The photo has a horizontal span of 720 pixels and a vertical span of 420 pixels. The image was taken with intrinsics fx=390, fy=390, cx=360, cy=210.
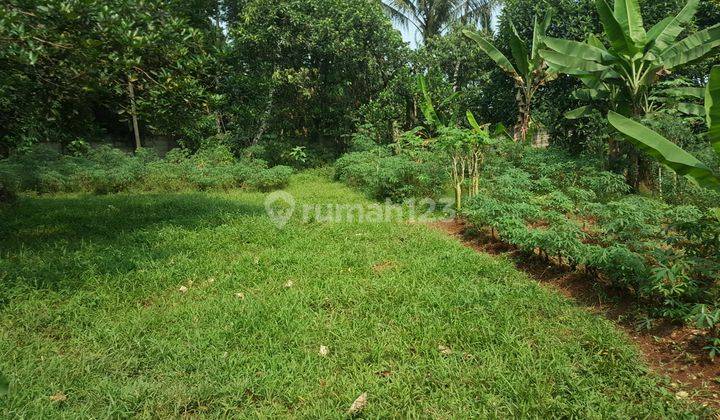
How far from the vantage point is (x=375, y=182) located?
7.89 m

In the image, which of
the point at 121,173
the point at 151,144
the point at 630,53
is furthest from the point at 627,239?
the point at 151,144

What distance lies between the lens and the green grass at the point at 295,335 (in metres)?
2.24

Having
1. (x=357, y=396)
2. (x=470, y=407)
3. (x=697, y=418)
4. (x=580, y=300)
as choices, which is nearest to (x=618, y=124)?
(x=580, y=300)

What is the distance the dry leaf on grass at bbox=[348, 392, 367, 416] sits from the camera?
7.10ft

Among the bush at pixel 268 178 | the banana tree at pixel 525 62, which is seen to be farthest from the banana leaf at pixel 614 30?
the bush at pixel 268 178

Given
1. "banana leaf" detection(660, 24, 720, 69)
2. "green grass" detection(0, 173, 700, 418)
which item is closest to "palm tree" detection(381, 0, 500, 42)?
"banana leaf" detection(660, 24, 720, 69)

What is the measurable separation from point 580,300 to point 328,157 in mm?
11543

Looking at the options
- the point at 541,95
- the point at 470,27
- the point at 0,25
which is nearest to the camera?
A: the point at 0,25

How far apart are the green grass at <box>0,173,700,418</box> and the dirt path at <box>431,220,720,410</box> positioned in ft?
0.49

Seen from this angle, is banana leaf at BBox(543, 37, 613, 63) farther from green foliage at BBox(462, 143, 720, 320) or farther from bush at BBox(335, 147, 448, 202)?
bush at BBox(335, 147, 448, 202)

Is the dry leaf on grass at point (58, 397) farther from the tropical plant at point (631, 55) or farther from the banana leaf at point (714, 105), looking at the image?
the tropical plant at point (631, 55)

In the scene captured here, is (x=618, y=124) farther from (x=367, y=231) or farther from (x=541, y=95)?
(x=541, y=95)

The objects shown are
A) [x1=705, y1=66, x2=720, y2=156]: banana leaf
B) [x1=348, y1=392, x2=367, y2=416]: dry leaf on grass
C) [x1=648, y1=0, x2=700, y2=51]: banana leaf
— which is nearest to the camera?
[x1=348, y1=392, x2=367, y2=416]: dry leaf on grass

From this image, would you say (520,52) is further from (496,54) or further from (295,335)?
(295,335)
